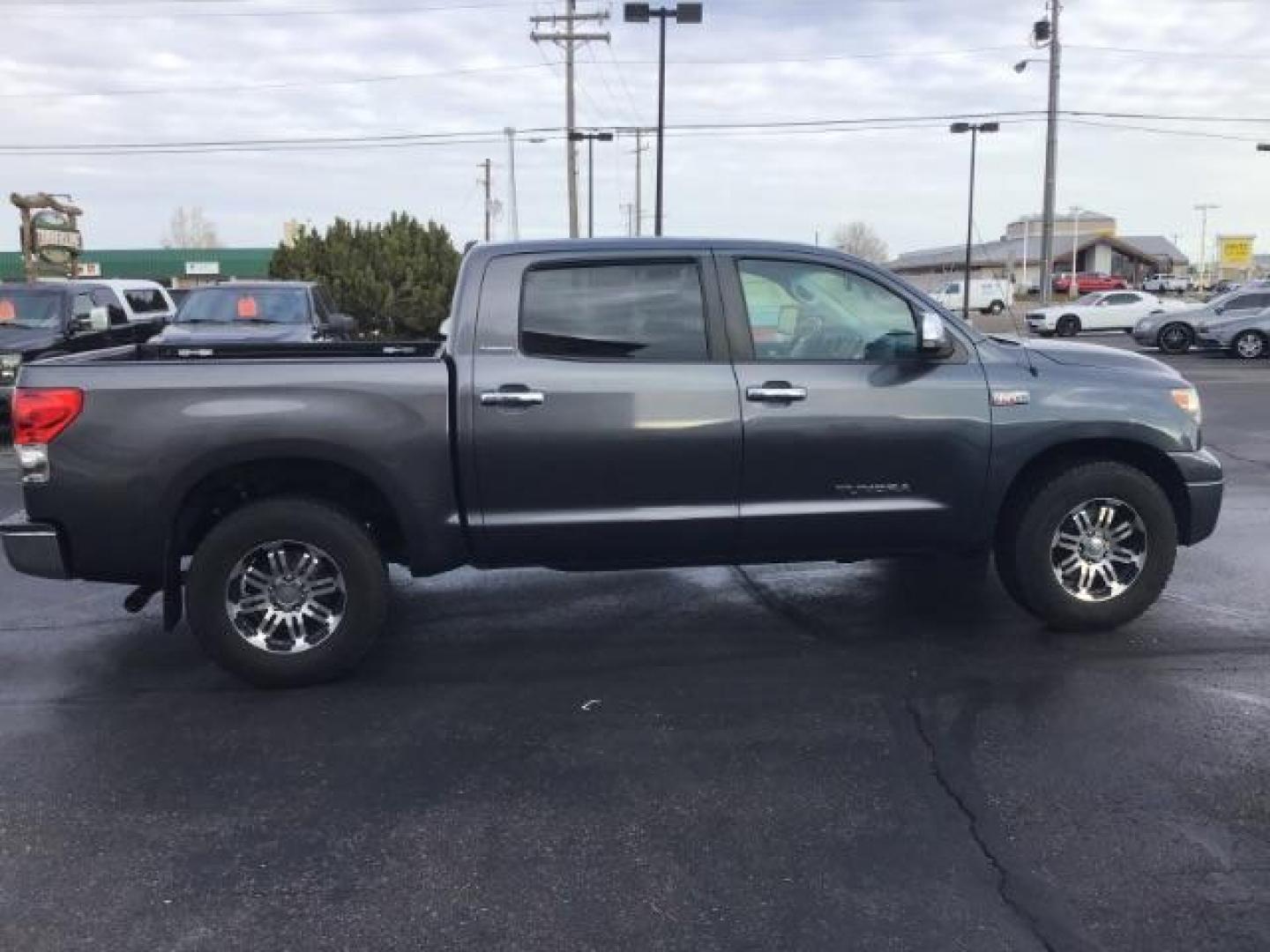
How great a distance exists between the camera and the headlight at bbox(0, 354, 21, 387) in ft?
40.9

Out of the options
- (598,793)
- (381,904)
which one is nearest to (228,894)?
(381,904)

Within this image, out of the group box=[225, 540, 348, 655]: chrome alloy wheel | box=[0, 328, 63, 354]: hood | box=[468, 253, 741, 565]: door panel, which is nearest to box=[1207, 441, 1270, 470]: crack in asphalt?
box=[468, 253, 741, 565]: door panel

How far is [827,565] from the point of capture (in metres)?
7.03

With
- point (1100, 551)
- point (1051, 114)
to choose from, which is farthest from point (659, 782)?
point (1051, 114)

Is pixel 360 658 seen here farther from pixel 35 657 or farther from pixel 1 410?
pixel 1 410

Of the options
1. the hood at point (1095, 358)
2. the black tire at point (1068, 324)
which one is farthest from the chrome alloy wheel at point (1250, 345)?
the hood at point (1095, 358)

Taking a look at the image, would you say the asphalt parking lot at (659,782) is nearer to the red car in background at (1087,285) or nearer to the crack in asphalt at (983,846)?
the crack in asphalt at (983,846)

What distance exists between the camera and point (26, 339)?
508 inches

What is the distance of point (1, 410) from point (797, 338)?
11.3m

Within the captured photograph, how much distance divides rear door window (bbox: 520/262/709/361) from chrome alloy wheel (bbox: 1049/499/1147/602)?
201cm

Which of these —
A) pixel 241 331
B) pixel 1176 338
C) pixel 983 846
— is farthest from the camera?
pixel 1176 338

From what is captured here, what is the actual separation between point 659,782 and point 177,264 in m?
66.3

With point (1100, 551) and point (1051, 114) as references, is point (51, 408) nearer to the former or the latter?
point (1100, 551)

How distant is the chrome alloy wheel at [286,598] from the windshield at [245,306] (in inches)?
363
